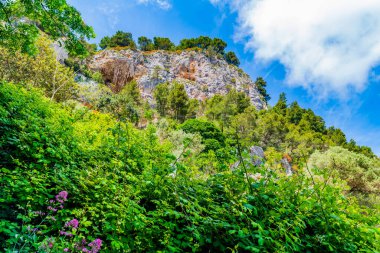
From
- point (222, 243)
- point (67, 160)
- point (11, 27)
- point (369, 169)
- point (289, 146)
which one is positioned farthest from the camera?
point (289, 146)

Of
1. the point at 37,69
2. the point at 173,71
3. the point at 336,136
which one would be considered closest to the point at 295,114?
the point at 336,136

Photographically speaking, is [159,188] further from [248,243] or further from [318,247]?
[318,247]

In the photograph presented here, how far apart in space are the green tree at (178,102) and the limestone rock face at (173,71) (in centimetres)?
1821

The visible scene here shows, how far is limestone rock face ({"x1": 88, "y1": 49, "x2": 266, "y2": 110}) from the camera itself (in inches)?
2675

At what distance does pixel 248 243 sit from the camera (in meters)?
2.27

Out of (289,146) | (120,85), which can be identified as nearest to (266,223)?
(289,146)

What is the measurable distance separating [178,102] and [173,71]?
107ft

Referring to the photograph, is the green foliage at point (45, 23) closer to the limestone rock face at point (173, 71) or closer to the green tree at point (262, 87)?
the limestone rock face at point (173, 71)

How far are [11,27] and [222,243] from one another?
10502 mm

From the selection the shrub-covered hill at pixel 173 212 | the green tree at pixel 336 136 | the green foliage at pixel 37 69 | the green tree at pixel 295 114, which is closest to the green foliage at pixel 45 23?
the shrub-covered hill at pixel 173 212

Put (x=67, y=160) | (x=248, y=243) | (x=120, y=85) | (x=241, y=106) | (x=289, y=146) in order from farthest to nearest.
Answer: (x=120, y=85) < (x=241, y=106) < (x=289, y=146) < (x=67, y=160) < (x=248, y=243)

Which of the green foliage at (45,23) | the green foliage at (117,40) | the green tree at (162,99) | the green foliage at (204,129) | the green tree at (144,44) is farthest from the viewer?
the green tree at (144,44)

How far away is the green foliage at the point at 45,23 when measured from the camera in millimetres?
7684

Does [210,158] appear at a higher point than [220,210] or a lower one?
higher
